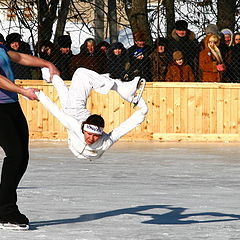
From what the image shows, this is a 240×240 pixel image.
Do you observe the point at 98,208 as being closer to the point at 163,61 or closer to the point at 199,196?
the point at 199,196

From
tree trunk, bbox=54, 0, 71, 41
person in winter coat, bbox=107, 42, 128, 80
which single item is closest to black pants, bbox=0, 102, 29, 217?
person in winter coat, bbox=107, 42, 128, 80

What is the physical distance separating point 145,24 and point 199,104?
2.61 meters

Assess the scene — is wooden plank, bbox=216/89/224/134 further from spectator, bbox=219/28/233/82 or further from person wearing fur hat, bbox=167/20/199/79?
person wearing fur hat, bbox=167/20/199/79

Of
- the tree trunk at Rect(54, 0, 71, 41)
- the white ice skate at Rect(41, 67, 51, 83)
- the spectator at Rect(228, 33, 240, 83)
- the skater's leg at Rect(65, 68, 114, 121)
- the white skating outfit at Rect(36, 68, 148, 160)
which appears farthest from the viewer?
the tree trunk at Rect(54, 0, 71, 41)

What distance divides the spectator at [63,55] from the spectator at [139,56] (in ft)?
3.24

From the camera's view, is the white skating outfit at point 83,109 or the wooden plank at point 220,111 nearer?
the white skating outfit at point 83,109

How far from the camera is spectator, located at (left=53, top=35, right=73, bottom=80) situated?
16.6 m

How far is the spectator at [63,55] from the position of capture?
54.6 ft

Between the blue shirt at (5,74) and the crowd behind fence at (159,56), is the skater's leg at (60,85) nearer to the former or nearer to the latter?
the blue shirt at (5,74)

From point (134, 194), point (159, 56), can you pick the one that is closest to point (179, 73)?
point (159, 56)

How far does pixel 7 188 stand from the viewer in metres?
7.98

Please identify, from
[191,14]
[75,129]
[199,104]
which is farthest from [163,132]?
[75,129]

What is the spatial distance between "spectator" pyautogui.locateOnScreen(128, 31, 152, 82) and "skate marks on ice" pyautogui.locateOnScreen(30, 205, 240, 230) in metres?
7.33

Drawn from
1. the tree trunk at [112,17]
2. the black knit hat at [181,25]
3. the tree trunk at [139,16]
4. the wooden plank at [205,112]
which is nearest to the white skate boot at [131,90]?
the black knit hat at [181,25]
